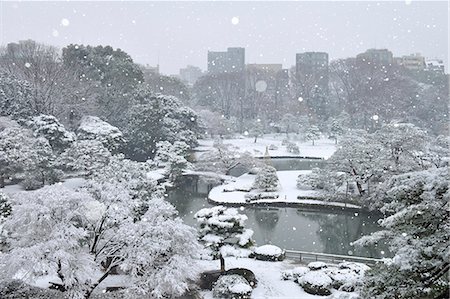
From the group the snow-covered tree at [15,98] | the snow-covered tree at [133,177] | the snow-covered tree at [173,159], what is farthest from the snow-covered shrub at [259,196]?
the snow-covered tree at [15,98]

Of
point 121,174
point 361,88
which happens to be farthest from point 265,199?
point 361,88

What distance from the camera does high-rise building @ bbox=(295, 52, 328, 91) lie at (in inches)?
2089

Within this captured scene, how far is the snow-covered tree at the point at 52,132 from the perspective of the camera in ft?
67.8

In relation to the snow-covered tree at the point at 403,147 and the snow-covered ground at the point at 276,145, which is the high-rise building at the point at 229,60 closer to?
the snow-covered ground at the point at 276,145

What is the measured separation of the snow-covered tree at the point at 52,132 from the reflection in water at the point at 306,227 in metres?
6.56

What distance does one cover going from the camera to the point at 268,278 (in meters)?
10.9

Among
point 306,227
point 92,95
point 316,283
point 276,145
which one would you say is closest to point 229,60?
point 276,145

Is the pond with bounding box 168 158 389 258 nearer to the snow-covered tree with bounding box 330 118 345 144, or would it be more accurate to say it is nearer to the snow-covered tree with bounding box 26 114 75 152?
the snow-covered tree with bounding box 26 114 75 152

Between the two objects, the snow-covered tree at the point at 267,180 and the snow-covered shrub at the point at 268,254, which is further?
the snow-covered tree at the point at 267,180

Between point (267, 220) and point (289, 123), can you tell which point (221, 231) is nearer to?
point (267, 220)

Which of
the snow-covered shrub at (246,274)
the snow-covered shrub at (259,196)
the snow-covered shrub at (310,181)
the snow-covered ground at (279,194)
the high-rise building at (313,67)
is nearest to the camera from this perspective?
the snow-covered shrub at (246,274)

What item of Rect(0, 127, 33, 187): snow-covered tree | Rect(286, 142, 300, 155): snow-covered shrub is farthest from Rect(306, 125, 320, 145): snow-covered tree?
Rect(0, 127, 33, 187): snow-covered tree

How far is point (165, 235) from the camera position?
348 inches

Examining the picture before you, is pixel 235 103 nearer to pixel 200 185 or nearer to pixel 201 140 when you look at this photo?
pixel 201 140
